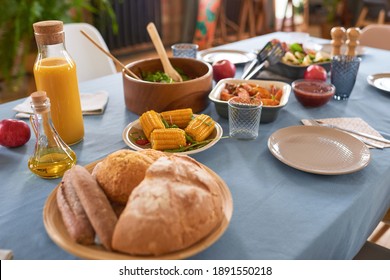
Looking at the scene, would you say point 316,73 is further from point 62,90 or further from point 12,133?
point 12,133

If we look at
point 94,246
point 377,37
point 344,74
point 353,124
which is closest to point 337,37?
point 344,74

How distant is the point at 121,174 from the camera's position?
2.21 feet

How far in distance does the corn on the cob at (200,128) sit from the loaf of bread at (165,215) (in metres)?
0.35

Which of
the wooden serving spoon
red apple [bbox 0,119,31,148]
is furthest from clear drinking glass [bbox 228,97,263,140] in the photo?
red apple [bbox 0,119,31,148]

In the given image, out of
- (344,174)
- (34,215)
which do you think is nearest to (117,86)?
(34,215)

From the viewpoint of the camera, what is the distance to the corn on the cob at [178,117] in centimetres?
103

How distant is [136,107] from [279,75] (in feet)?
2.12

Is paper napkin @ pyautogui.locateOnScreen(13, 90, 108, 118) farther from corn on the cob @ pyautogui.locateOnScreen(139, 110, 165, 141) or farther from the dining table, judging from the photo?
corn on the cob @ pyautogui.locateOnScreen(139, 110, 165, 141)

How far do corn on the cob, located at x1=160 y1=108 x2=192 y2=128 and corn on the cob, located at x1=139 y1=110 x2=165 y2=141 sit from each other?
30 millimetres

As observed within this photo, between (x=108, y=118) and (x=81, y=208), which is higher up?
(x=81, y=208)

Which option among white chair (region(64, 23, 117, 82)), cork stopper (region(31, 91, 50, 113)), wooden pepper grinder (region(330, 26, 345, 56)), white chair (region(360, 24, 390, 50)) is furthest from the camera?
white chair (region(360, 24, 390, 50))

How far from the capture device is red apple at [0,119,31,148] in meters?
0.98

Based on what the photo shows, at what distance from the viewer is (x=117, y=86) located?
146cm

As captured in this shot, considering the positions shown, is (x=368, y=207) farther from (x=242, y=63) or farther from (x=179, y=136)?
(x=242, y=63)
